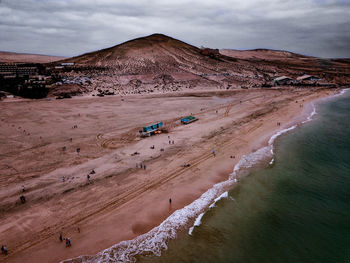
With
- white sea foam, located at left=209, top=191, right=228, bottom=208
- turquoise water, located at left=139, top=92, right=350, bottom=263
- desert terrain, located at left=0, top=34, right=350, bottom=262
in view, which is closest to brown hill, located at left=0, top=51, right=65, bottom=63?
desert terrain, located at left=0, top=34, right=350, bottom=262

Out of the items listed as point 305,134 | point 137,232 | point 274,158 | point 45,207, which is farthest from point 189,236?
point 305,134

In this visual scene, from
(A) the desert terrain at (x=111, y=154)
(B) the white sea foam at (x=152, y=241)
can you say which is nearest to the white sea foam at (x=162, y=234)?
(B) the white sea foam at (x=152, y=241)

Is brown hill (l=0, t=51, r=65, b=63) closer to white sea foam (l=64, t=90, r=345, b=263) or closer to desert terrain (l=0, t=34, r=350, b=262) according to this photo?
desert terrain (l=0, t=34, r=350, b=262)

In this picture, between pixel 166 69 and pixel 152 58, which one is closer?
pixel 166 69

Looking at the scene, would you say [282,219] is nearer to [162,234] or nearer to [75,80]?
[162,234]

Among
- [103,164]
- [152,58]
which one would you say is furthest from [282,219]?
[152,58]
